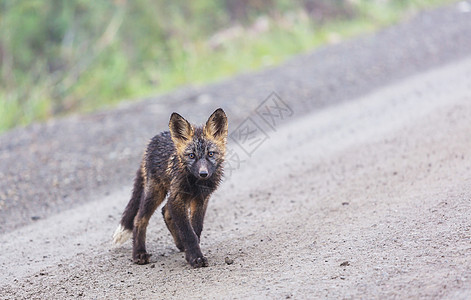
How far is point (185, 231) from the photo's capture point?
4.68 meters

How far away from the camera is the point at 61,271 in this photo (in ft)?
15.2

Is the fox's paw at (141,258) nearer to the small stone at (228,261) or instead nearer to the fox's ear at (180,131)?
the small stone at (228,261)

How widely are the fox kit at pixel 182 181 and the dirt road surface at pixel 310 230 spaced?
187 mm

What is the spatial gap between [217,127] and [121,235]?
125 centimetres

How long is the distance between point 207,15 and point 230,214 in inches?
443

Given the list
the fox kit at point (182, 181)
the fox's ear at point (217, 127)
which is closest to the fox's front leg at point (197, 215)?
the fox kit at point (182, 181)

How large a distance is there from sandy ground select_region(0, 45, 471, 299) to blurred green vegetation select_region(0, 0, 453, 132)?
17.9 ft

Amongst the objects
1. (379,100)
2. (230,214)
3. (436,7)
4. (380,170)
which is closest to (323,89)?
(379,100)

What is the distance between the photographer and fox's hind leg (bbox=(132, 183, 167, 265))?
4.91 meters

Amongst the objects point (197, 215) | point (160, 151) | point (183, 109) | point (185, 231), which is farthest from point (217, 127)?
point (183, 109)

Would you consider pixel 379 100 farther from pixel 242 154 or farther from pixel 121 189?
pixel 121 189

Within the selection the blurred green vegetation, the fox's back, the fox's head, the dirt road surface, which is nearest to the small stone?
the dirt road surface

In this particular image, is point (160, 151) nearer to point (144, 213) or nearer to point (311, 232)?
point (144, 213)

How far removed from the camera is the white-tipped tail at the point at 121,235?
16.9 ft
